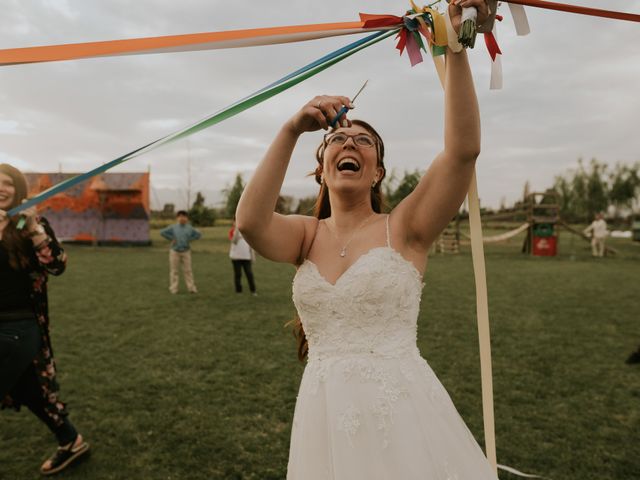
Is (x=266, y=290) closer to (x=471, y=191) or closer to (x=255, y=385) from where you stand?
(x=255, y=385)

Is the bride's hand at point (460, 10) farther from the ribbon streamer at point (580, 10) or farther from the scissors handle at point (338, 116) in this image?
the scissors handle at point (338, 116)

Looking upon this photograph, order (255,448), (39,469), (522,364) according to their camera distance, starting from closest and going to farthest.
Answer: (39,469) → (255,448) → (522,364)

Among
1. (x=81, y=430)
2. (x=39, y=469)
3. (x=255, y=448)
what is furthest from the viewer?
(x=81, y=430)

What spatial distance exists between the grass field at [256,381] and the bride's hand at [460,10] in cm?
346

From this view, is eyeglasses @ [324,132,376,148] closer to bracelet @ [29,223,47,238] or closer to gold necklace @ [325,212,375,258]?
gold necklace @ [325,212,375,258]

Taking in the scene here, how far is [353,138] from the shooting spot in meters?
2.08

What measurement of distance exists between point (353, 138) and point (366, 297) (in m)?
0.64

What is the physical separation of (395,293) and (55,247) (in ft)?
8.71

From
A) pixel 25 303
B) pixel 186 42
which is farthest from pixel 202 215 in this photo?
pixel 186 42

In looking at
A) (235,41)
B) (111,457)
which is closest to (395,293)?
(235,41)

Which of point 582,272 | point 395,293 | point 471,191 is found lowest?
point 582,272

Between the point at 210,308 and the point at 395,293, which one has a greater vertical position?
the point at 395,293

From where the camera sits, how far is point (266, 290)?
1288 centimetres

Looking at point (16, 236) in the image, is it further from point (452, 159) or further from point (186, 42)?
point (452, 159)
